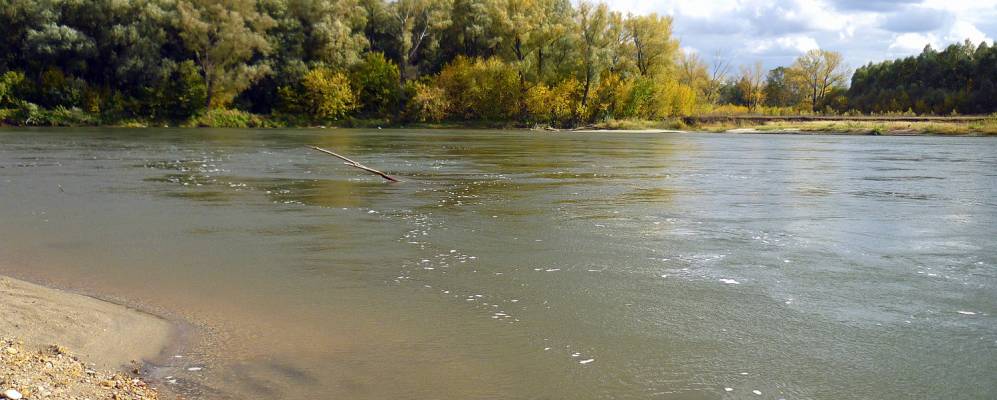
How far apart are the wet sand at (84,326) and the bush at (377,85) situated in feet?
221

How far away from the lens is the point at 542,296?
25.7ft

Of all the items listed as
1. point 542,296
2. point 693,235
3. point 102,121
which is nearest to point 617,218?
point 693,235

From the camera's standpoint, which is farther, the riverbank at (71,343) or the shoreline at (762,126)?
the shoreline at (762,126)

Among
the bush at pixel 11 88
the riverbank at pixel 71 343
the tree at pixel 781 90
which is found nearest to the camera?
the riverbank at pixel 71 343

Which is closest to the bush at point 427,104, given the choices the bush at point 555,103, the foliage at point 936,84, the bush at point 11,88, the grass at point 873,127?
the bush at point 555,103

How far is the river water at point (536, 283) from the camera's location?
18.5 feet

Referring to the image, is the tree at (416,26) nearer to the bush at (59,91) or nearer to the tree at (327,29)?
the tree at (327,29)

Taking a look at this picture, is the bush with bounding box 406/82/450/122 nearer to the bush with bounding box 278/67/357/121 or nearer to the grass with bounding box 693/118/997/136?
the bush with bounding box 278/67/357/121

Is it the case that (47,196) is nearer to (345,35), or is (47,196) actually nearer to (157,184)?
(157,184)

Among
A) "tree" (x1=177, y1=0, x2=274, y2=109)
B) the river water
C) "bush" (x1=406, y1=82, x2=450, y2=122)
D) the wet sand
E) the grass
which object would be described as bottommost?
the river water

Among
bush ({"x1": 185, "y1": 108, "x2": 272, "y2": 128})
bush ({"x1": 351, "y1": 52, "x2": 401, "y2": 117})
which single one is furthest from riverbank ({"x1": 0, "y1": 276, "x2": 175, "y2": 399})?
bush ({"x1": 351, "y1": 52, "x2": 401, "y2": 117})

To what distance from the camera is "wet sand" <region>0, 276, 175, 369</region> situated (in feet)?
18.8

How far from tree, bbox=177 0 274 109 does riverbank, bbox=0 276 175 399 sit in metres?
61.1

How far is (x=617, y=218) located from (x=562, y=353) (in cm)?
733
